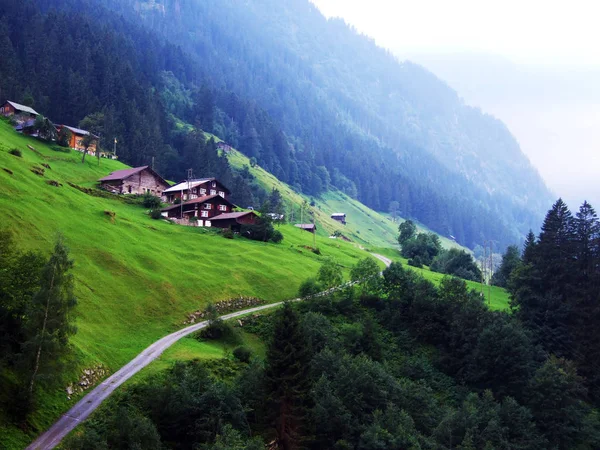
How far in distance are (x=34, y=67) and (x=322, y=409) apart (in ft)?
554

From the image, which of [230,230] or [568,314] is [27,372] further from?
[568,314]

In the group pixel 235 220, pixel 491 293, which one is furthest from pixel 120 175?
pixel 491 293

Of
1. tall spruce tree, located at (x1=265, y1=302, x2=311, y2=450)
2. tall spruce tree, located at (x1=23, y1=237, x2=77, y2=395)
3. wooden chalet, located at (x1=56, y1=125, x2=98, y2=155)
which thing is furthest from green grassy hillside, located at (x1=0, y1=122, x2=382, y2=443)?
wooden chalet, located at (x1=56, y1=125, x2=98, y2=155)

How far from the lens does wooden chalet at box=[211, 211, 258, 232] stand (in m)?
112

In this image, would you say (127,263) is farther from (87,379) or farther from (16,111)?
(16,111)

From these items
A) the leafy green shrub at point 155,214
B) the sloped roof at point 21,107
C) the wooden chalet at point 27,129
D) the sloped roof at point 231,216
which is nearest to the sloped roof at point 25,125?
the wooden chalet at point 27,129

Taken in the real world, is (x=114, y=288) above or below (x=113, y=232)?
below

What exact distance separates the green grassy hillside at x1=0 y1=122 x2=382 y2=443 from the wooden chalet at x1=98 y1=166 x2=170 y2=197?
9542 mm

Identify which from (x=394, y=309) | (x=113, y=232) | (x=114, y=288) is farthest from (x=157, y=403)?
(x=394, y=309)

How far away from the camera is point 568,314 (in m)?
86.5

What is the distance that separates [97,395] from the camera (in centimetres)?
4288

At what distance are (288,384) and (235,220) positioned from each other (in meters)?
67.9

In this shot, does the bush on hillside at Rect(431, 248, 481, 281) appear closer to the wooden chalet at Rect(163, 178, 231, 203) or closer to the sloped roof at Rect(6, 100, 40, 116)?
the wooden chalet at Rect(163, 178, 231, 203)

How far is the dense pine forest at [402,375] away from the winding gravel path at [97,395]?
1325mm
